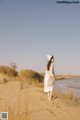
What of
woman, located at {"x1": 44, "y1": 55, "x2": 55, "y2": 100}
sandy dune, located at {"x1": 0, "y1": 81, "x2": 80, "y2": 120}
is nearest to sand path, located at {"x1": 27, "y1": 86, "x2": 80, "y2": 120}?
sandy dune, located at {"x1": 0, "y1": 81, "x2": 80, "y2": 120}

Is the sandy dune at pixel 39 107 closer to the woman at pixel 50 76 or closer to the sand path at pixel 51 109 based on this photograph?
the sand path at pixel 51 109

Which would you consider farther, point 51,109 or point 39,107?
point 39,107

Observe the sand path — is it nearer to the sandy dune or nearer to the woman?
the sandy dune

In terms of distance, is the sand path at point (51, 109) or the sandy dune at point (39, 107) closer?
the sandy dune at point (39, 107)

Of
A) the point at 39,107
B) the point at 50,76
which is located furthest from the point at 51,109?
the point at 50,76

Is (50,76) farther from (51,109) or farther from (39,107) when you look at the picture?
(51,109)

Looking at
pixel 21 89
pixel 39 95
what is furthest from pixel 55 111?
pixel 21 89

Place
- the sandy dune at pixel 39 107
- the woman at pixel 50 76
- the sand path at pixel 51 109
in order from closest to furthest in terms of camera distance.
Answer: the sandy dune at pixel 39 107 → the sand path at pixel 51 109 → the woman at pixel 50 76

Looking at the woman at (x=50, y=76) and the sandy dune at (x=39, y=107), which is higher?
the woman at (x=50, y=76)

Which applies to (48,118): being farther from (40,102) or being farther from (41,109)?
(40,102)

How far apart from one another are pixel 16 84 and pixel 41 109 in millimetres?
6957

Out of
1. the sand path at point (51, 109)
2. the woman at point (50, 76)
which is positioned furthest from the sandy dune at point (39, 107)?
the woman at point (50, 76)

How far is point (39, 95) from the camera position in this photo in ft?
49.8

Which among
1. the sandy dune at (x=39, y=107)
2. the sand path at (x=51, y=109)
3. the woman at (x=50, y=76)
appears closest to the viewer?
the sandy dune at (x=39, y=107)
